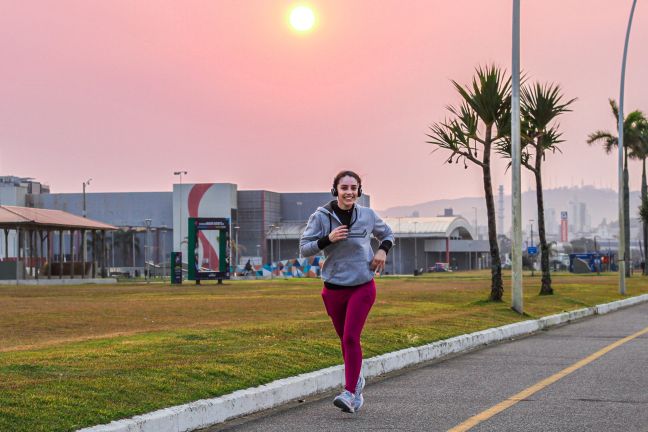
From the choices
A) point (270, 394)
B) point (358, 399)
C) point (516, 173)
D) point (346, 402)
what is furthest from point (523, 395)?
point (516, 173)

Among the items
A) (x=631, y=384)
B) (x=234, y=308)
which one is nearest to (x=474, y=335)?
(x=631, y=384)

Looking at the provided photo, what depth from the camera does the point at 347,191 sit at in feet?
27.7

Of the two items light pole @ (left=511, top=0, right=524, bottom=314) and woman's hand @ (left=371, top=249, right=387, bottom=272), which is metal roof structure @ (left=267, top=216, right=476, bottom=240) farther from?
woman's hand @ (left=371, top=249, right=387, bottom=272)

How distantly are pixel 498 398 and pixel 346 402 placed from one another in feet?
5.70

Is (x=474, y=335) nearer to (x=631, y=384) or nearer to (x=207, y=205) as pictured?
(x=631, y=384)

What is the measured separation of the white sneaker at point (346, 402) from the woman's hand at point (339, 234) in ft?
4.25

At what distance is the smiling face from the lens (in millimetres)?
8430

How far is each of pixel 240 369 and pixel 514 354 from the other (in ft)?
17.7

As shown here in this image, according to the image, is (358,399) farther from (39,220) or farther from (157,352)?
(39,220)

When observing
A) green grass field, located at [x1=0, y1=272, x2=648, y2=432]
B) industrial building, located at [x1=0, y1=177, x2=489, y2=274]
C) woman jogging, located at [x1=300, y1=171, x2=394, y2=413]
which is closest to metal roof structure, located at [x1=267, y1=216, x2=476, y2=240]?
industrial building, located at [x1=0, y1=177, x2=489, y2=274]

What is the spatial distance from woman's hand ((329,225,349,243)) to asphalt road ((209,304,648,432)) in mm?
1457

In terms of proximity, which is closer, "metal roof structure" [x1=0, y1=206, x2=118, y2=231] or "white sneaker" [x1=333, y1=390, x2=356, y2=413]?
"white sneaker" [x1=333, y1=390, x2=356, y2=413]

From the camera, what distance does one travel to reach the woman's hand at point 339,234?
823cm

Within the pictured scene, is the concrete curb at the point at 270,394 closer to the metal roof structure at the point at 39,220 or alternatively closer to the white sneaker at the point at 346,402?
the white sneaker at the point at 346,402
